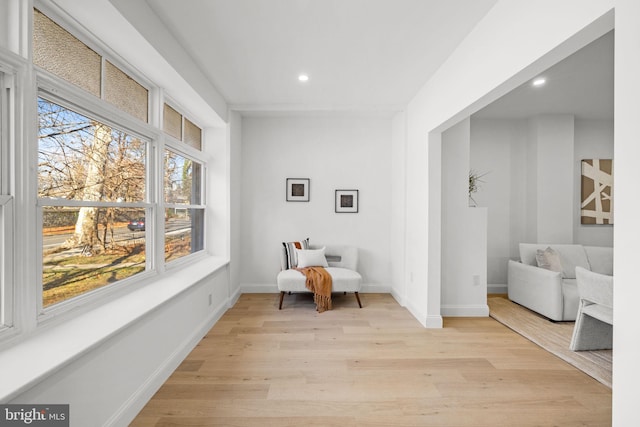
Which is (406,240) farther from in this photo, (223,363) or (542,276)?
(223,363)

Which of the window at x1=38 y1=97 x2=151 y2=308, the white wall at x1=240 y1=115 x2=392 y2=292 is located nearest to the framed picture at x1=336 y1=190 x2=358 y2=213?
the white wall at x1=240 y1=115 x2=392 y2=292

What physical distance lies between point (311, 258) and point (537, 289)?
8.97ft

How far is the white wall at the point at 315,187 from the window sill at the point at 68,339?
2134 millimetres

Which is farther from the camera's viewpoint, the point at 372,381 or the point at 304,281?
the point at 304,281

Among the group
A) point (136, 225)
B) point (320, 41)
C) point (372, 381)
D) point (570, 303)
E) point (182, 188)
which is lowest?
point (372, 381)

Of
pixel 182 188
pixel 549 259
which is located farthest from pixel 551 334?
pixel 182 188

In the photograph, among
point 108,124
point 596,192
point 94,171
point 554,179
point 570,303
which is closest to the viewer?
point 94,171

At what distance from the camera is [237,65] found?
2.85m

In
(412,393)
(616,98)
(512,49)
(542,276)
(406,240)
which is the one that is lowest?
(412,393)

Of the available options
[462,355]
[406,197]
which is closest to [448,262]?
[406,197]

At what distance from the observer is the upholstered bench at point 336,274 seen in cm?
377

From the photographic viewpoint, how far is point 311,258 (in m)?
4.05

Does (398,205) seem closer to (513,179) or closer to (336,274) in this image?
(336,274)

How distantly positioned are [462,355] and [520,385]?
496 millimetres
